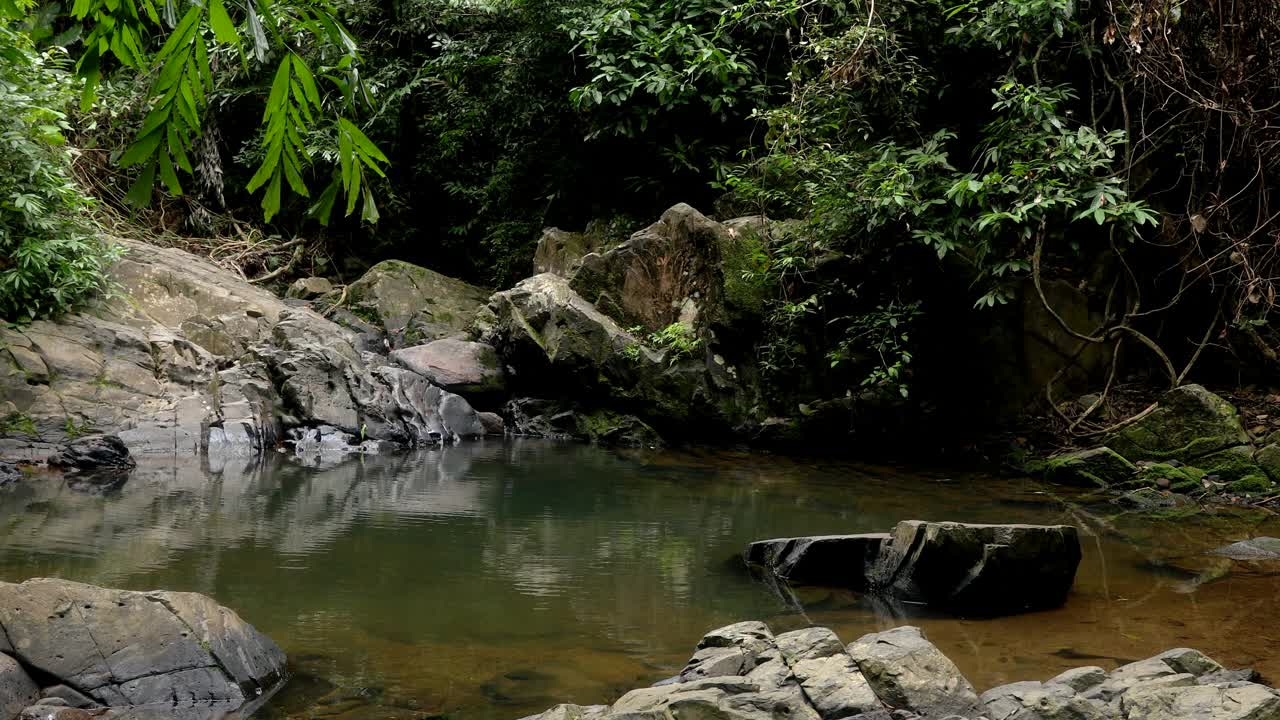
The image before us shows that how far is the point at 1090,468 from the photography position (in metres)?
7.81

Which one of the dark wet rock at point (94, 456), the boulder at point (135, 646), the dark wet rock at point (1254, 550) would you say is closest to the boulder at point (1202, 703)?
the boulder at point (135, 646)

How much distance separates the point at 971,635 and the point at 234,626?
2925 millimetres

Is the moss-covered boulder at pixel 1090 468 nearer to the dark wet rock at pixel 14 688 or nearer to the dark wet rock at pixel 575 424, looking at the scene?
the dark wet rock at pixel 575 424

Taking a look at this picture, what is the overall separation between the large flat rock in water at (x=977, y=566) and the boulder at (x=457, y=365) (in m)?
7.17

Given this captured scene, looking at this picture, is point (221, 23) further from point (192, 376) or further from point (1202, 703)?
point (192, 376)

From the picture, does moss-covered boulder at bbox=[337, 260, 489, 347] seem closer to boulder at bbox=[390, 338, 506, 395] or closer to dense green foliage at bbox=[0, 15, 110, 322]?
boulder at bbox=[390, 338, 506, 395]

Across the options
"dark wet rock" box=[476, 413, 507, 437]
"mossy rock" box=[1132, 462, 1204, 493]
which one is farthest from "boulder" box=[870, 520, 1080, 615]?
"dark wet rock" box=[476, 413, 507, 437]

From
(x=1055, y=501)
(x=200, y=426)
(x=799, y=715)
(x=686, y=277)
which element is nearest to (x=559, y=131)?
(x=686, y=277)

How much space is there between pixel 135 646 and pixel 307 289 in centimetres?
1125

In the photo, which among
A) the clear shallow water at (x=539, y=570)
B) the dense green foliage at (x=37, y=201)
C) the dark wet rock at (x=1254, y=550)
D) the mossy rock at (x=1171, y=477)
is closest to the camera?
the clear shallow water at (x=539, y=570)

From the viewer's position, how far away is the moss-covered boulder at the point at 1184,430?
7453mm

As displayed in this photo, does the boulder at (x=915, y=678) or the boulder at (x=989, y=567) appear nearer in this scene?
the boulder at (x=915, y=678)

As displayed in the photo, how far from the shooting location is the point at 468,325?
1284 cm

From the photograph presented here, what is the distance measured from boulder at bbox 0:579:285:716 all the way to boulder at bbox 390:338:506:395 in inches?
305
